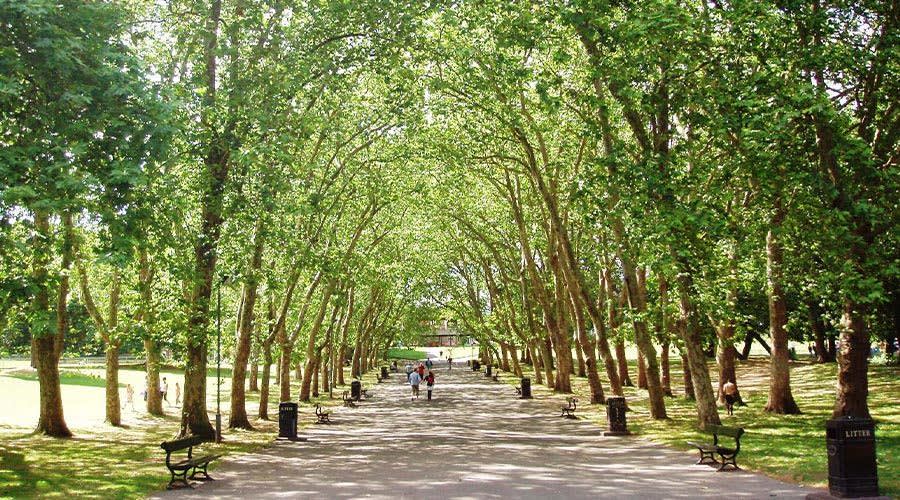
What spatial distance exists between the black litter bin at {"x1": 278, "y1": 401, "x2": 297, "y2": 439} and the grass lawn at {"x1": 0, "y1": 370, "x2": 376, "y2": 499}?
0.46m

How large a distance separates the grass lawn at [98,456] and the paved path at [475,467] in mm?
1083

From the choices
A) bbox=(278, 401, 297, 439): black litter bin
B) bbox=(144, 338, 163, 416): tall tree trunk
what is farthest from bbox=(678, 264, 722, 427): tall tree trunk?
bbox=(144, 338, 163, 416): tall tree trunk

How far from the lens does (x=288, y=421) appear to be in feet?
67.1

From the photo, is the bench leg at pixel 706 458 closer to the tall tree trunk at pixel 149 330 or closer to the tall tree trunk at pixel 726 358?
the tall tree trunk at pixel 726 358

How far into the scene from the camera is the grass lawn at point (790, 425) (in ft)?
42.4

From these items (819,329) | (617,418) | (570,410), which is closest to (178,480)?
(617,418)

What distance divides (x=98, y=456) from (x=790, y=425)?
16.4 meters

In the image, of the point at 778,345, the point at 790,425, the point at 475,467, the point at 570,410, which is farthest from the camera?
the point at 570,410

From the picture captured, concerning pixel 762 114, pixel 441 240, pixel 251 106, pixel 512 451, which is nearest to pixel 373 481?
pixel 512 451

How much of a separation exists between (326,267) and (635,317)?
812 cm

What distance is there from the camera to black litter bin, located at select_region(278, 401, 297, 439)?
67.1 feet

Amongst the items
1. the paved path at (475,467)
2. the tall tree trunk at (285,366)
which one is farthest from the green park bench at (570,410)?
the tall tree trunk at (285,366)

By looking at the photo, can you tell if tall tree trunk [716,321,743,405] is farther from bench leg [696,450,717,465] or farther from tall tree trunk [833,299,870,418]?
bench leg [696,450,717,465]

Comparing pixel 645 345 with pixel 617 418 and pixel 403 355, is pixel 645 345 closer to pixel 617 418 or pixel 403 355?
pixel 617 418
